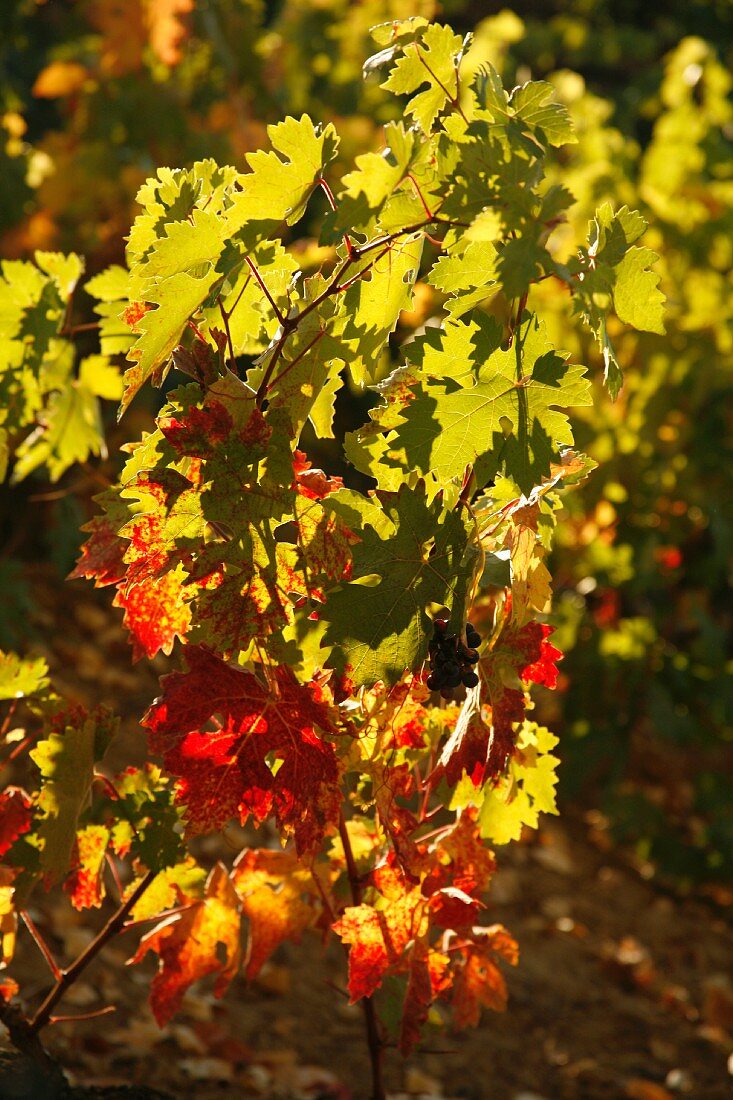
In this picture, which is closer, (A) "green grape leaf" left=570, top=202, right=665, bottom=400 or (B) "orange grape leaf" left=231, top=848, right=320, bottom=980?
(A) "green grape leaf" left=570, top=202, right=665, bottom=400

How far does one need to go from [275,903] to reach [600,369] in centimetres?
270

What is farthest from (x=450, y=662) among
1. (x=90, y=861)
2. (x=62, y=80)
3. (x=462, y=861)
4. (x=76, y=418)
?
(x=62, y=80)

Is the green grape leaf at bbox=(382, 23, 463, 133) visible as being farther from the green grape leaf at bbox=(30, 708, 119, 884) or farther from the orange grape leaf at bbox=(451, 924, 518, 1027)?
the orange grape leaf at bbox=(451, 924, 518, 1027)

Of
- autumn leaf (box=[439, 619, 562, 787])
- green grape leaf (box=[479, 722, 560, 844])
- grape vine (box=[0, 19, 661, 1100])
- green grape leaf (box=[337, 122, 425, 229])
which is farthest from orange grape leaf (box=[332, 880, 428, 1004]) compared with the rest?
green grape leaf (box=[337, 122, 425, 229])

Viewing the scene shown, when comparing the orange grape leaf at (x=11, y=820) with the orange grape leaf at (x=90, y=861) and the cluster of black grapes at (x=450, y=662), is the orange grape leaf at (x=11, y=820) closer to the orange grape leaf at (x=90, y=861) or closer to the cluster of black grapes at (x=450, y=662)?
the orange grape leaf at (x=90, y=861)

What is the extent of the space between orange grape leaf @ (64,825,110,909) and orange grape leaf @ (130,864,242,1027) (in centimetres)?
11

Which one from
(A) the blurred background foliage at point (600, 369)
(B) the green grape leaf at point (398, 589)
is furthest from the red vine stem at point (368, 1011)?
(A) the blurred background foliage at point (600, 369)

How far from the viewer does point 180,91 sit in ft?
14.6

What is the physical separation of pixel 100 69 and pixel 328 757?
159 inches

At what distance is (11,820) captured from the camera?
1309 millimetres

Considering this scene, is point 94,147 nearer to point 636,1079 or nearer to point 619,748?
point 619,748

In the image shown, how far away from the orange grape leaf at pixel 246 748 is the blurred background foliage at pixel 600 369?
60.7 inches

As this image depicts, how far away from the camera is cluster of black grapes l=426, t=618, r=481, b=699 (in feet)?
3.76

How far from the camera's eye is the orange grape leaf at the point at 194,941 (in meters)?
1.42
